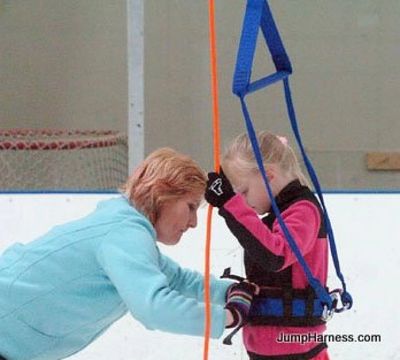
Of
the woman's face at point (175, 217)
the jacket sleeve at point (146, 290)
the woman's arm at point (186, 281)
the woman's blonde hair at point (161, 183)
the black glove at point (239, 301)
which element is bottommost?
the woman's arm at point (186, 281)

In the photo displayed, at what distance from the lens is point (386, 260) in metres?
2.62

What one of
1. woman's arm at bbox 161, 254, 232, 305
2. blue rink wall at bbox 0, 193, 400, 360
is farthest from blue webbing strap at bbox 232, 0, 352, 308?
blue rink wall at bbox 0, 193, 400, 360

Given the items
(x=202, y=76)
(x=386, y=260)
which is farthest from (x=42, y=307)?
(x=202, y=76)

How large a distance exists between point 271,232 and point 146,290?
0.27m

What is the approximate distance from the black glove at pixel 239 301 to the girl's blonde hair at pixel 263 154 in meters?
0.20

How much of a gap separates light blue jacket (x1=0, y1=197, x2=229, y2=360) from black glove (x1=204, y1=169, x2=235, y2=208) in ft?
0.40

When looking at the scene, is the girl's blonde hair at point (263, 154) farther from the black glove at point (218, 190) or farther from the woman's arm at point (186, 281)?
the woman's arm at point (186, 281)

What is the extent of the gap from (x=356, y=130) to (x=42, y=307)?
3.14m

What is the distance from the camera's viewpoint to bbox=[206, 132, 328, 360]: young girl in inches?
65.6

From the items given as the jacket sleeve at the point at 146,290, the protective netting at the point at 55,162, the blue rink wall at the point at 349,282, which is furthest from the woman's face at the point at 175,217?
the protective netting at the point at 55,162

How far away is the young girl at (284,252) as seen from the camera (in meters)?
1.67

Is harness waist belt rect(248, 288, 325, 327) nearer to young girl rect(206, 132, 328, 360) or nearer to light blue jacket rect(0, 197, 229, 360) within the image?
young girl rect(206, 132, 328, 360)

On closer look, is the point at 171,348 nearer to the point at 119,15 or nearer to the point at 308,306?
the point at 308,306

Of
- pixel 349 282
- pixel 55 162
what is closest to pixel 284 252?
pixel 349 282
